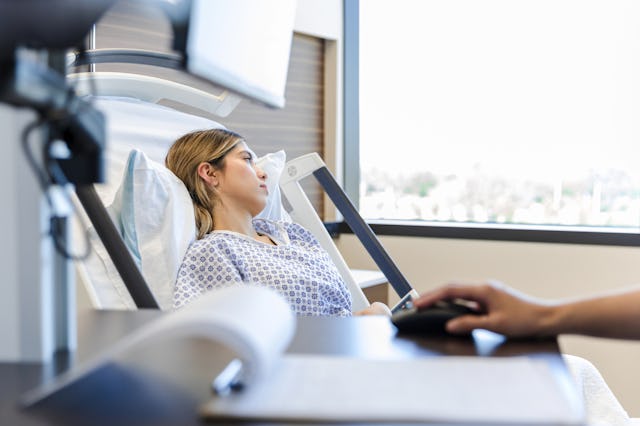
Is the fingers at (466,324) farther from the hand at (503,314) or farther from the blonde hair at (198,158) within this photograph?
the blonde hair at (198,158)

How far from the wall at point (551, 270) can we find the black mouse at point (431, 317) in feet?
6.05

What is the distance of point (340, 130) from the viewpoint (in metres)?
3.35

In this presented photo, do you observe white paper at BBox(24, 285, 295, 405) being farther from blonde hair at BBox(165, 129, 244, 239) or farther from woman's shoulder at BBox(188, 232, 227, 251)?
blonde hair at BBox(165, 129, 244, 239)

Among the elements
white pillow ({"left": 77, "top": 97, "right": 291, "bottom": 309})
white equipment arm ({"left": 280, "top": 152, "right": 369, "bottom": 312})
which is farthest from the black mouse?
white equipment arm ({"left": 280, "top": 152, "right": 369, "bottom": 312})

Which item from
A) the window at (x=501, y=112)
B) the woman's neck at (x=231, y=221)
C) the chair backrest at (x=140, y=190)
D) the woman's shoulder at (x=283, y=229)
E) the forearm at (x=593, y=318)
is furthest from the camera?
the window at (x=501, y=112)

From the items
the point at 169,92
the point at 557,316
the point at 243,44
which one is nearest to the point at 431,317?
the point at 557,316

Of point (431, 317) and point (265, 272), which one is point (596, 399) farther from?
point (431, 317)

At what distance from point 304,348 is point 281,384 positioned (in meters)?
0.18

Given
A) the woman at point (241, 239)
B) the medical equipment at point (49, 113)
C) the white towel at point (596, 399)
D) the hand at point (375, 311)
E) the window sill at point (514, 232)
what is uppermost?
the medical equipment at point (49, 113)

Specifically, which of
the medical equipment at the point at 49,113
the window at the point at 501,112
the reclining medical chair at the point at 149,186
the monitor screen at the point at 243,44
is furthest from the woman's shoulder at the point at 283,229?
the medical equipment at the point at 49,113

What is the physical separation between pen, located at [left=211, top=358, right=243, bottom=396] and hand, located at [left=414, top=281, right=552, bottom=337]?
0.97 ft

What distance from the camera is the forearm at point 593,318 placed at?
940mm

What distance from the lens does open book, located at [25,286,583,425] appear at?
25.9 inches

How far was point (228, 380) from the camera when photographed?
75cm
